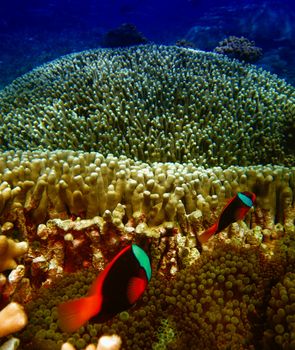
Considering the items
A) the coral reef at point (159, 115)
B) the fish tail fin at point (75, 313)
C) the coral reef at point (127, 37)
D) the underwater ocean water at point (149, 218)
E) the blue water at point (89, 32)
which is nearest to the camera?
the fish tail fin at point (75, 313)

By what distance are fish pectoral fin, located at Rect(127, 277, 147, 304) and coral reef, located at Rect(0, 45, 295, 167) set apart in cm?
316

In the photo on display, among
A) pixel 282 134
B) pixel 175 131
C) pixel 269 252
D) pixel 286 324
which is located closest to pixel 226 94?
pixel 282 134

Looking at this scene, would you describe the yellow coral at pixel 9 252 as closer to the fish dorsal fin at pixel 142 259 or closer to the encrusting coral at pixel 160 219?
the encrusting coral at pixel 160 219

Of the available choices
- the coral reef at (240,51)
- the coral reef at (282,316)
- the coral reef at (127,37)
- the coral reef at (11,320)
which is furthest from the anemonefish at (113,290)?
the coral reef at (127,37)

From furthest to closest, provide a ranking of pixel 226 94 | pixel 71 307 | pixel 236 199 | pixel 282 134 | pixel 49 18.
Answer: pixel 49 18 → pixel 226 94 → pixel 282 134 → pixel 236 199 → pixel 71 307

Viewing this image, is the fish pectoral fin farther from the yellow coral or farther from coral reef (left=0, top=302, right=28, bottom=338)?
the yellow coral

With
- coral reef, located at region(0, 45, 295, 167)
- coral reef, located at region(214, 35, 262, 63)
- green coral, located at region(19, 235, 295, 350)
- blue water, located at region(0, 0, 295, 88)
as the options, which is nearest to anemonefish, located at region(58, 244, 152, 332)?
green coral, located at region(19, 235, 295, 350)

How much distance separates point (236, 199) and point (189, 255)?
2.50ft

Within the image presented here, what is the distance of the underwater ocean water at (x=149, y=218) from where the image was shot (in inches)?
71.3

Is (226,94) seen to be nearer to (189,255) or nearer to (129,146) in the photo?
(129,146)

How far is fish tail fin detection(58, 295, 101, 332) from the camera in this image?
48.5 inches

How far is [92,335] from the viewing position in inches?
71.9

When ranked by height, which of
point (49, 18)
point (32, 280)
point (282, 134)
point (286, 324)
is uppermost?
point (49, 18)

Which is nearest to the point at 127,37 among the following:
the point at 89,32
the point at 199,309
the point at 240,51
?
the point at 240,51
